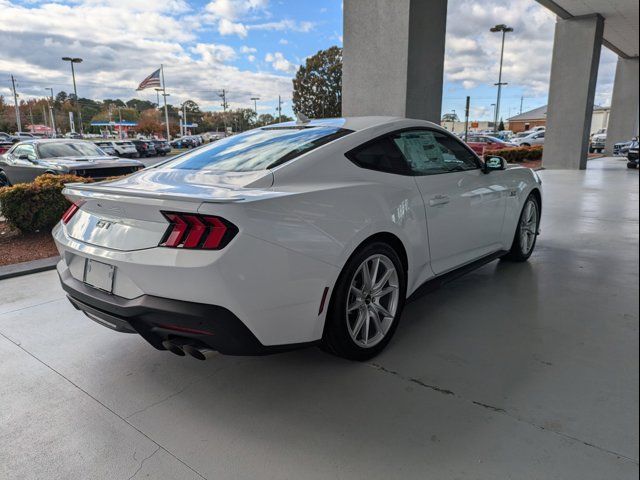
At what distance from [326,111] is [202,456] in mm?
36723

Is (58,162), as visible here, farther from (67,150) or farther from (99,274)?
(99,274)

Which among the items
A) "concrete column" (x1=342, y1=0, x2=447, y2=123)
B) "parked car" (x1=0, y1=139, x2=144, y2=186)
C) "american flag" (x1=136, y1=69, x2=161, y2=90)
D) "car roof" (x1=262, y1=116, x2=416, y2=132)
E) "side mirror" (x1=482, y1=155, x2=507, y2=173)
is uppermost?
"american flag" (x1=136, y1=69, x2=161, y2=90)

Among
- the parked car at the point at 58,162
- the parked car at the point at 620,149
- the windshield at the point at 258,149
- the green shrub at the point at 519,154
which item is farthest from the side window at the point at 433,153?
the parked car at the point at 620,149

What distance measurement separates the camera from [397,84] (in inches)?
265

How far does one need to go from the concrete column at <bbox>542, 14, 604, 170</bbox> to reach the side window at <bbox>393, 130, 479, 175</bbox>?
1573 cm

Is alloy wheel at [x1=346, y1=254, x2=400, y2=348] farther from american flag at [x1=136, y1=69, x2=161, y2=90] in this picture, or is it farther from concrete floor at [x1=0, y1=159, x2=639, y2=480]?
american flag at [x1=136, y1=69, x2=161, y2=90]

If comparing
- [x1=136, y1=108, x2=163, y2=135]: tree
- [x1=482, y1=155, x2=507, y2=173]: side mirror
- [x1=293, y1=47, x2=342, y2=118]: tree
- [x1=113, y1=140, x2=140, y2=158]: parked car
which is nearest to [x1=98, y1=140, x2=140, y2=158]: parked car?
[x1=113, y1=140, x2=140, y2=158]: parked car

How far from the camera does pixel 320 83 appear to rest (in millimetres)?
38156

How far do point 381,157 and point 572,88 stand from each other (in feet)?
56.5

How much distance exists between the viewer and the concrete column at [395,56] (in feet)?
21.4

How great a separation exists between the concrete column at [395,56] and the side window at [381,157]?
3.87 metres

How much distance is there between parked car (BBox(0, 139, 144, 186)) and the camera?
340 inches

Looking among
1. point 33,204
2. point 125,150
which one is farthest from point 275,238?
point 125,150

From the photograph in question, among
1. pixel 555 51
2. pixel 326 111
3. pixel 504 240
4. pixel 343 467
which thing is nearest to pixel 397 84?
pixel 504 240
